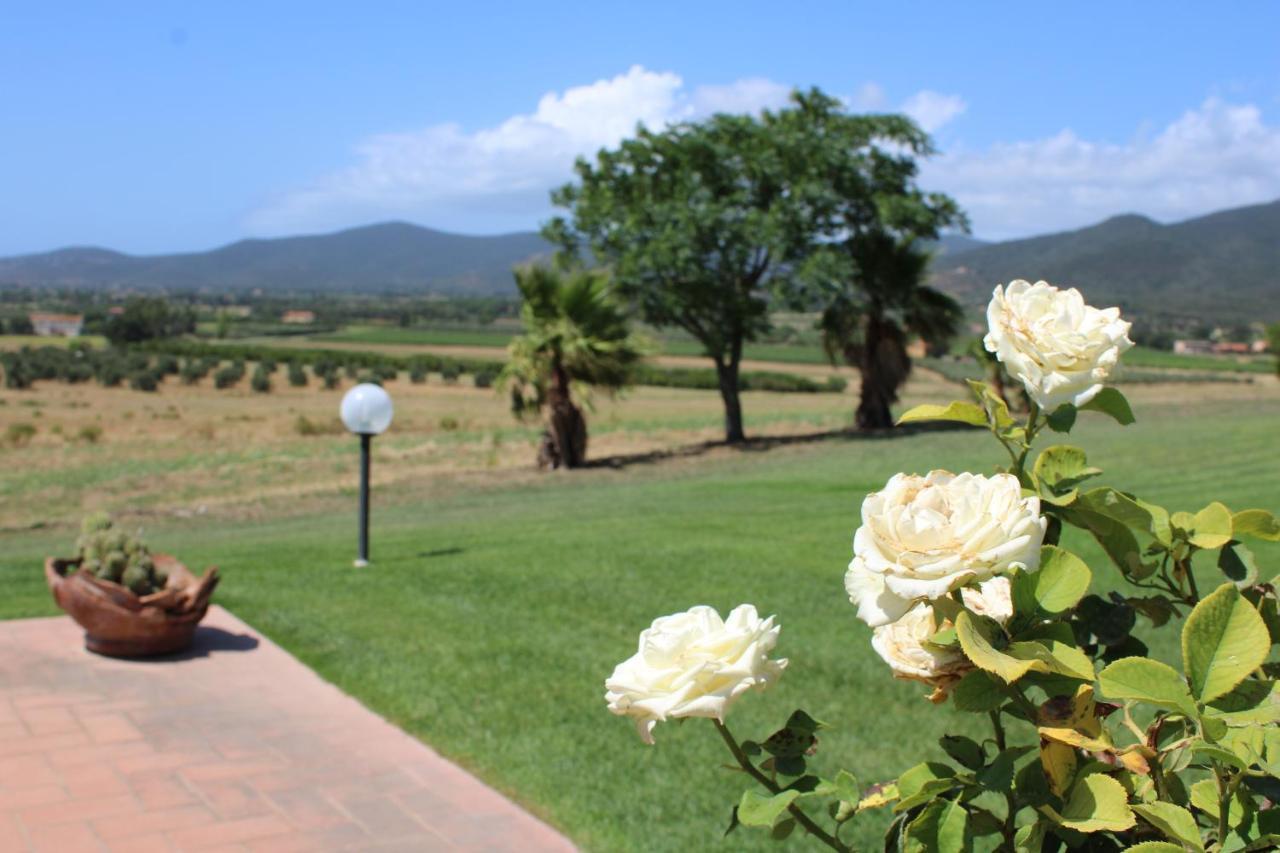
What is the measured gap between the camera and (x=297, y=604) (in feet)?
26.4

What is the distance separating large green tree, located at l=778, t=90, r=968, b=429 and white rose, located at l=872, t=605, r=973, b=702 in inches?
863

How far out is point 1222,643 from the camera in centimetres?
135

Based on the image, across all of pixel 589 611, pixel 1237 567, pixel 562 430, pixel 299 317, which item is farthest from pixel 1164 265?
pixel 1237 567

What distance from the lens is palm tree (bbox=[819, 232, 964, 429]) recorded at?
78.9ft

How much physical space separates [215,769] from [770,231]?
1889 centimetres

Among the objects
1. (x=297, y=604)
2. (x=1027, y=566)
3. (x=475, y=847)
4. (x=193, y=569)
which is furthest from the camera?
(x=193, y=569)

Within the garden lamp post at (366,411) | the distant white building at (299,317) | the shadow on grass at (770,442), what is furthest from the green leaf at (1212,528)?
the distant white building at (299,317)

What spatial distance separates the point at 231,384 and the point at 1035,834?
205ft

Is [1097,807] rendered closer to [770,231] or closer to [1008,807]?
[1008,807]

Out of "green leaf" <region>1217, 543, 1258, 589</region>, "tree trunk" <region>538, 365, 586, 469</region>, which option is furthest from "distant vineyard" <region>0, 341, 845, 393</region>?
"green leaf" <region>1217, 543, 1258, 589</region>

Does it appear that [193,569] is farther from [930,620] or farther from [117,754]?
[930,620]

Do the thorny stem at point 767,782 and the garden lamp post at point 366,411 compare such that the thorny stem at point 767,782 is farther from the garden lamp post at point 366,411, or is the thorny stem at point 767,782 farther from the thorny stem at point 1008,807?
the garden lamp post at point 366,411

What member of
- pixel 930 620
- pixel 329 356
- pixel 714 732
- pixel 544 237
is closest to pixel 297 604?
pixel 714 732

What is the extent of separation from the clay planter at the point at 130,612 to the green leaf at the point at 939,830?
19.4 feet
